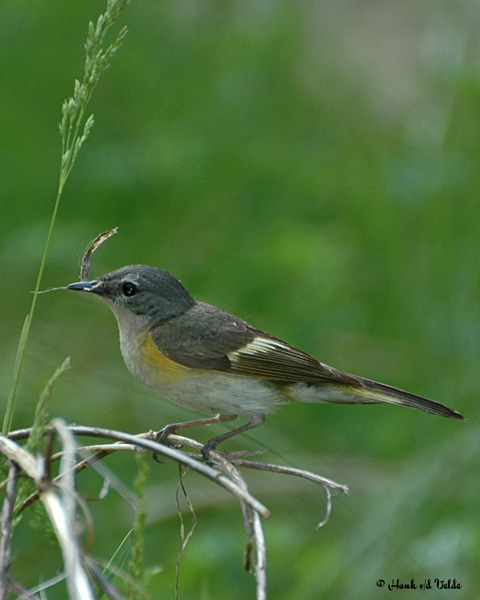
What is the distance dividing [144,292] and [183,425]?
823 millimetres

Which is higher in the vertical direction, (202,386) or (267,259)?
(202,386)

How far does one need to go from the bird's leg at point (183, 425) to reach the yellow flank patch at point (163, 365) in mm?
207

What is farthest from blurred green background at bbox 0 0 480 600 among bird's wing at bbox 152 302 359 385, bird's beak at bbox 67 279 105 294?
bird's beak at bbox 67 279 105 294

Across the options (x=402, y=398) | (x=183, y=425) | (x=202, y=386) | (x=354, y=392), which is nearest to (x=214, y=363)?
(x=202, y=386)

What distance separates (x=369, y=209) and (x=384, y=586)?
9.30 ft

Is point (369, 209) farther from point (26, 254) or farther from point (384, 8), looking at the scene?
point (384, 8)

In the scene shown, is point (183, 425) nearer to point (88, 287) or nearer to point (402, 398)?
point (88, 287)

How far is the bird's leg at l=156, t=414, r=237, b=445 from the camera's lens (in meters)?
2.96

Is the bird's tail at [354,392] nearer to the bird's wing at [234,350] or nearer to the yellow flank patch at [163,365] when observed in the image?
the bird's wing at [234,350]

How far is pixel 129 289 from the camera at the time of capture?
3877 millimetres

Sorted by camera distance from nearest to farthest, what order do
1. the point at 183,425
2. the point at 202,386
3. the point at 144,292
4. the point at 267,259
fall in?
the point at 183,425 < the point at 202,386 < the point at 144,292 < the point at 267,259

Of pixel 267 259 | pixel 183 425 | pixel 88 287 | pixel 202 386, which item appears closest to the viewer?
pixel 183 425

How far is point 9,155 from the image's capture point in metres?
5.94

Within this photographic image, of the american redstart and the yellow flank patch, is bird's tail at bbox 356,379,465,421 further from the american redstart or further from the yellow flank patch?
the yellow flank patch
